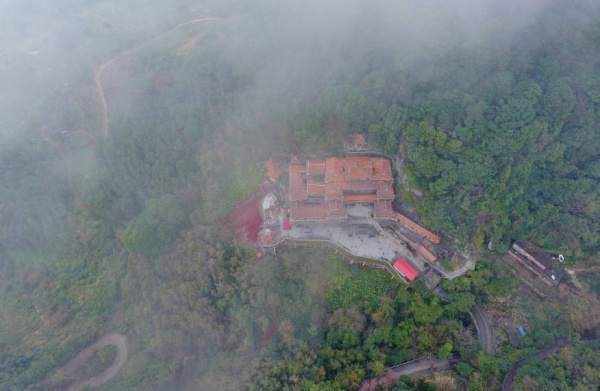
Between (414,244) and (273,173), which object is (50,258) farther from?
(414,244)

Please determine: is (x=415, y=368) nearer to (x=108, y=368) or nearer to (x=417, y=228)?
(x=417, y=228)

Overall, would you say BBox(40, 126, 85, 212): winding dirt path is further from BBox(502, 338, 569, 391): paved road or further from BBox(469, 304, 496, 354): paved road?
BBox(502, 338, 569, 391): paved road

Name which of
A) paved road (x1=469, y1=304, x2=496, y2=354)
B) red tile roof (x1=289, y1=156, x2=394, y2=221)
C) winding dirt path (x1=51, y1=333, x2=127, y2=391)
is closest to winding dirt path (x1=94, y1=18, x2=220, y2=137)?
winding dirt path (x1=51, y1=333, x2=127, y2=391)

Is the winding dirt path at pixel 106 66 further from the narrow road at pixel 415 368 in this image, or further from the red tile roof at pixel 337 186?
the narrow road at pixel 415 368


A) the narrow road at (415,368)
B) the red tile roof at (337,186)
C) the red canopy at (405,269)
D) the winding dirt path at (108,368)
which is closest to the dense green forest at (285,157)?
the narrow road at (415,368)

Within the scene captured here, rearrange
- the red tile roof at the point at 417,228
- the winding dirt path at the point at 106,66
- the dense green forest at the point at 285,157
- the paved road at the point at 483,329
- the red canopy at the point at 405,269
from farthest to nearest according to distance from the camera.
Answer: the winding dirt path at the point at 106,66 < the red tile roof at the point at 417,228 < the red canopy at the point at 405,269 < the paved road at the point at 483,329 < the dense green forest at the point at 285,157

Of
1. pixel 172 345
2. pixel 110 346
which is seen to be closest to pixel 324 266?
pixel 172 345
